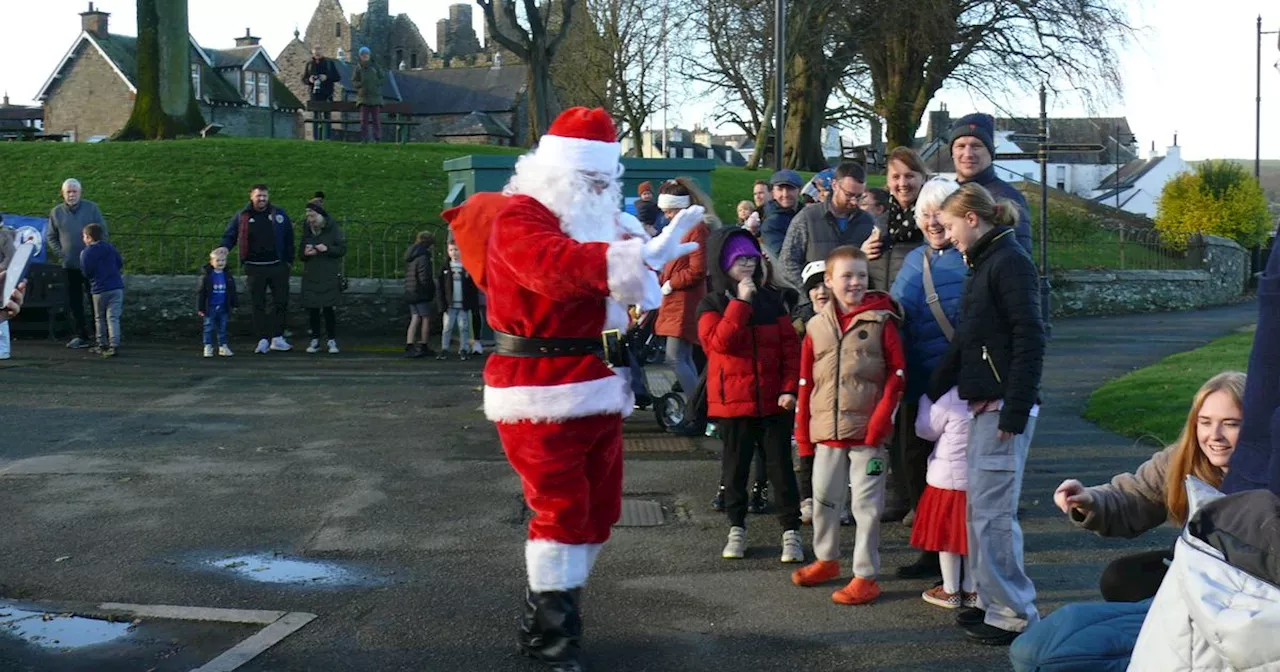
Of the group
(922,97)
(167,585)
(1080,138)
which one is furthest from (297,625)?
(1080,138)

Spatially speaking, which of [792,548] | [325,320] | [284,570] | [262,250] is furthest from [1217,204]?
[284,570]

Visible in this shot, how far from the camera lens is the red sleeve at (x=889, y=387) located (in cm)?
641

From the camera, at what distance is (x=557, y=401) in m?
5.43

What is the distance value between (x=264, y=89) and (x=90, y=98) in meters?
9.17

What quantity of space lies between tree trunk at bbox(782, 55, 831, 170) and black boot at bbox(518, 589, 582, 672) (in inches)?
1242

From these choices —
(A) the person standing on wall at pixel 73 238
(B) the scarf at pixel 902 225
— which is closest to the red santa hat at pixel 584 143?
(B) the scarf at pixel 902 225

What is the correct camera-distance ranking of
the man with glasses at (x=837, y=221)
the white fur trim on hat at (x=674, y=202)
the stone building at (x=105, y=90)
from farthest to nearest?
1. the stone building at (x=105, y=90)
2. the white fur trim on hat at (x=674, y=202)
3. the man with glasses at (x=837, y=221)

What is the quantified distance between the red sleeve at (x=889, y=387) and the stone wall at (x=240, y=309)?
41.2 feet

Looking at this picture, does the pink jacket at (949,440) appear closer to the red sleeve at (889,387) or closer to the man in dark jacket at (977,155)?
the red sleeve at (889,387)

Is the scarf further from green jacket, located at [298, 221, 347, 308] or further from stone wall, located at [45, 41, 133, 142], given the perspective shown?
stone wall, located at [45, 41, 133, 142]

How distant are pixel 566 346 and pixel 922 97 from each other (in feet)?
112

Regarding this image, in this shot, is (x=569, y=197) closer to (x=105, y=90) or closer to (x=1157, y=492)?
(x=1157, y=492)

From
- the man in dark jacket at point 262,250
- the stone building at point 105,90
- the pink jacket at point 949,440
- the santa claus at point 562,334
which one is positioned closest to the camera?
the santa claus at point 562,334

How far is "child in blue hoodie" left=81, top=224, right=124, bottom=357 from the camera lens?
1599 cm
